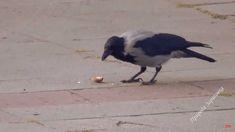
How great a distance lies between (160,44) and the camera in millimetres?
11383

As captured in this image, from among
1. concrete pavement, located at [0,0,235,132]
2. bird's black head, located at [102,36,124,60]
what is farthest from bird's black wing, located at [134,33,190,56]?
concrete pavement, located at [0,0,235,132]

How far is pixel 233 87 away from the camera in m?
11.1

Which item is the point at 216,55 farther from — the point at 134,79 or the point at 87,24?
the point at 87,24

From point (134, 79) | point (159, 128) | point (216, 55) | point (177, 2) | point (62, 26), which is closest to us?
point (159, 128)

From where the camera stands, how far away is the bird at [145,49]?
441 inches

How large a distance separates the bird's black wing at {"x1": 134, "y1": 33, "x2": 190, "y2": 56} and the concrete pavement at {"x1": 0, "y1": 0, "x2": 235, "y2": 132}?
0.40 meters

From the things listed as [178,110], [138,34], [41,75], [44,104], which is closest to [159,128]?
[178,110]

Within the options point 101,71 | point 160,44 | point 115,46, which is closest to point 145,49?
point 160,44

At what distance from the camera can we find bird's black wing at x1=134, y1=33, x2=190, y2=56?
11.2 meters

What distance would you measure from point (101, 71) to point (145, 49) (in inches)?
47.2

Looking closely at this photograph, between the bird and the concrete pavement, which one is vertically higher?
the bird

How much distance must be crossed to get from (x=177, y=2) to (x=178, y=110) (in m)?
8.40

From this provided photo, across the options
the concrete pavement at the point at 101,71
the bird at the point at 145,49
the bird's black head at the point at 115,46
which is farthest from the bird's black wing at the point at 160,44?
the concrete pavement at the point at 101,71

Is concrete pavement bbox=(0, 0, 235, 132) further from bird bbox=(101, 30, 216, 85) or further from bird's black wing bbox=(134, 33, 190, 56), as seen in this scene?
bird's black wing bbox=(134, 33, 190, 56)
